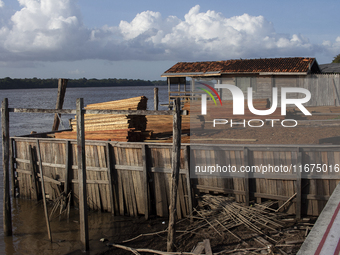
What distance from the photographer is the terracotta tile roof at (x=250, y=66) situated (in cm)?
2494

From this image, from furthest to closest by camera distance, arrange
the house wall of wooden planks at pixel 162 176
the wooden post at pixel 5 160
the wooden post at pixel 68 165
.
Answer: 1. the wooden post at pixel 68 165
2. the wooden post at pixel 5 160
3. the house wall of wooden planks at pixel 162 176

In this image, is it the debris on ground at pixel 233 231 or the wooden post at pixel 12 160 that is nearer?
the debris on ground at pixel 233 231

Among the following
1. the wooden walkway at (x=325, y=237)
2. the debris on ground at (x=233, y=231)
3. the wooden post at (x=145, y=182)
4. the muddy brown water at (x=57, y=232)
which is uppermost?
the wooden walkway at (x=325, y=237)

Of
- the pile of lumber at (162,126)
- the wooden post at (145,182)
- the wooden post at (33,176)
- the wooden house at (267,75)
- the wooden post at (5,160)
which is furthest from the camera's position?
the wooden house at (267,75)

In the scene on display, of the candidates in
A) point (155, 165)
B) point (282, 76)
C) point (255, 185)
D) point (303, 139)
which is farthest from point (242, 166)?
point (282, 76)

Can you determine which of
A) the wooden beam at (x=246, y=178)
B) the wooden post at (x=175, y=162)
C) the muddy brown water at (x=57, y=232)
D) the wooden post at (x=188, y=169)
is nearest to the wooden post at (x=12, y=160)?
the muddy brown water at (x=57, y=232)

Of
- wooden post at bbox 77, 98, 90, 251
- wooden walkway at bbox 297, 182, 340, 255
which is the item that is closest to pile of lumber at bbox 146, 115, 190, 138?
wooden post at bbox 77, 98, 90, 251

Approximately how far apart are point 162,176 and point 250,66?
1842 centimetres

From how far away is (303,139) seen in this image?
1175cm

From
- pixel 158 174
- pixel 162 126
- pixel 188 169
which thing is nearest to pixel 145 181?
pixel 158 174

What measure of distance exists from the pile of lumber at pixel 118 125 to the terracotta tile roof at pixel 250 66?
15.2 meters

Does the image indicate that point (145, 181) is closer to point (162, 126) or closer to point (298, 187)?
point (298, 187)

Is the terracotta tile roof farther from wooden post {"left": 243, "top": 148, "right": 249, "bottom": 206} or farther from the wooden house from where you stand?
wooden post {"left": 243, "top": 148, "right": 249, "bottom": 206}

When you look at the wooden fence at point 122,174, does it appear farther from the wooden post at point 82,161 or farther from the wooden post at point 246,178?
the wooden post at point 82,161
